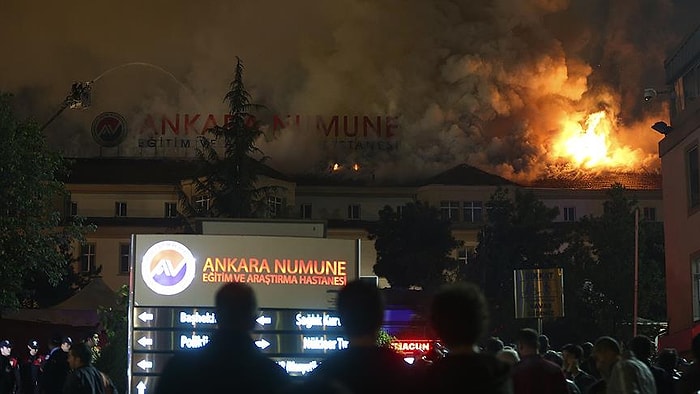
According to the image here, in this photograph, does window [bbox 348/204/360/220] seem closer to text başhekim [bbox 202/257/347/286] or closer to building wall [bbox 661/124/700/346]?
building wall [bbox 661/124/700/346]

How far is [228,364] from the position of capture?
211 inches

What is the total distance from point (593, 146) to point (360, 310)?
268ft

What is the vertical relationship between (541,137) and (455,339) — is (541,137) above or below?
above

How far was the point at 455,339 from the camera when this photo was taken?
514 centimetres

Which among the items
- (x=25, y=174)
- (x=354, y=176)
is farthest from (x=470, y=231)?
(x=25, y=174)

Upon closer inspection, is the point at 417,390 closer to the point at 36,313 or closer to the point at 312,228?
the point at 312,228

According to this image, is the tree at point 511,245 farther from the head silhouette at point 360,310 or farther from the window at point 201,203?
the head silhouette at point 360,310

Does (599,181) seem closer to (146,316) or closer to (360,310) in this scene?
(146,316)

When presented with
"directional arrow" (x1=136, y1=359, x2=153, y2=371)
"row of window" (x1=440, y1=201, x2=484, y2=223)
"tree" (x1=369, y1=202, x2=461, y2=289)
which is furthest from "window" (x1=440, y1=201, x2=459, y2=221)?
"directional arrow" (x1=136, y1=359, x2=153, y2=371)

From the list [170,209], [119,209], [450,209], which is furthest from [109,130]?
[450,209]

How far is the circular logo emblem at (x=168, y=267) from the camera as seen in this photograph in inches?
563

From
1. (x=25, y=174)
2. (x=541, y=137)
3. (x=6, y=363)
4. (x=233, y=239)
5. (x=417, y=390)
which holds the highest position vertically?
(x=541, y=137)

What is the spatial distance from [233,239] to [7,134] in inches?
870

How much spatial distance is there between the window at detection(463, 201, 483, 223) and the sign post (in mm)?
58712
